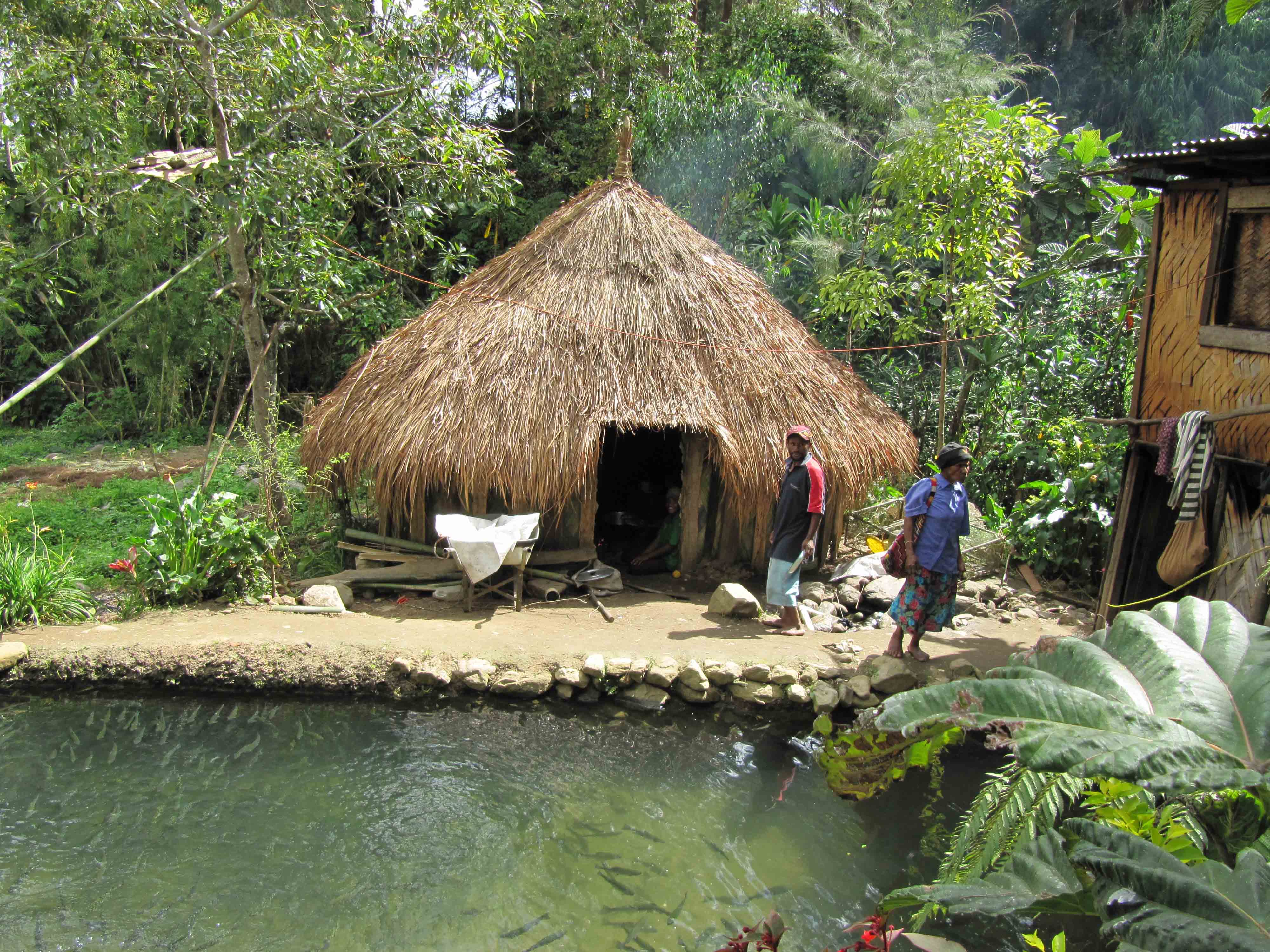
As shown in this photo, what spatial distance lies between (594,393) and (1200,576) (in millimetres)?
4273

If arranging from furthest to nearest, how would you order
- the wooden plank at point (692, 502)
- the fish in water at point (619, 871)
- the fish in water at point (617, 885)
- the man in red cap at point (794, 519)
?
1. the wooden plank at point (692, 502)
2. the man in red cap at point (794, 519)
3. the fish in water at point (619, 871)
4. the fish in water at point (617, 885)

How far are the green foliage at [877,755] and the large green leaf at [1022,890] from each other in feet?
1.14

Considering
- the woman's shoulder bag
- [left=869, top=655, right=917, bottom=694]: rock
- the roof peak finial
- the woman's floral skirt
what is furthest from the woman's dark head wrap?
the roof peak finial

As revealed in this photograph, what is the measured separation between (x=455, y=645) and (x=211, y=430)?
10.4ft

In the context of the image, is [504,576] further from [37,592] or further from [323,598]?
[37,592]

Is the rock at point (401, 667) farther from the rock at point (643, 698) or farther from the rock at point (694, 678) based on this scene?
the rock at point (694, 678)

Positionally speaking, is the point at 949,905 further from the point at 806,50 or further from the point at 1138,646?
the point at 806,50

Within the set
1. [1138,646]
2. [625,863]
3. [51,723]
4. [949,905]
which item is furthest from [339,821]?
[1138,646]

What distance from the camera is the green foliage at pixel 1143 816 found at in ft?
7.85

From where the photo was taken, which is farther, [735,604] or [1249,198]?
[735,604]

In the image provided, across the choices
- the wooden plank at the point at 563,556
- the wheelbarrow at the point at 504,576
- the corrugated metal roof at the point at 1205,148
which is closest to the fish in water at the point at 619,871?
the wheelbarrow at the point at 504,576

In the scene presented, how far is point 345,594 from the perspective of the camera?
22.8ft

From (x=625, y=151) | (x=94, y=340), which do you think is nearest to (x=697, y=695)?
(x=94, y=340)

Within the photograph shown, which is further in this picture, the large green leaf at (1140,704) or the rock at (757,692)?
the rock at (757,692)
